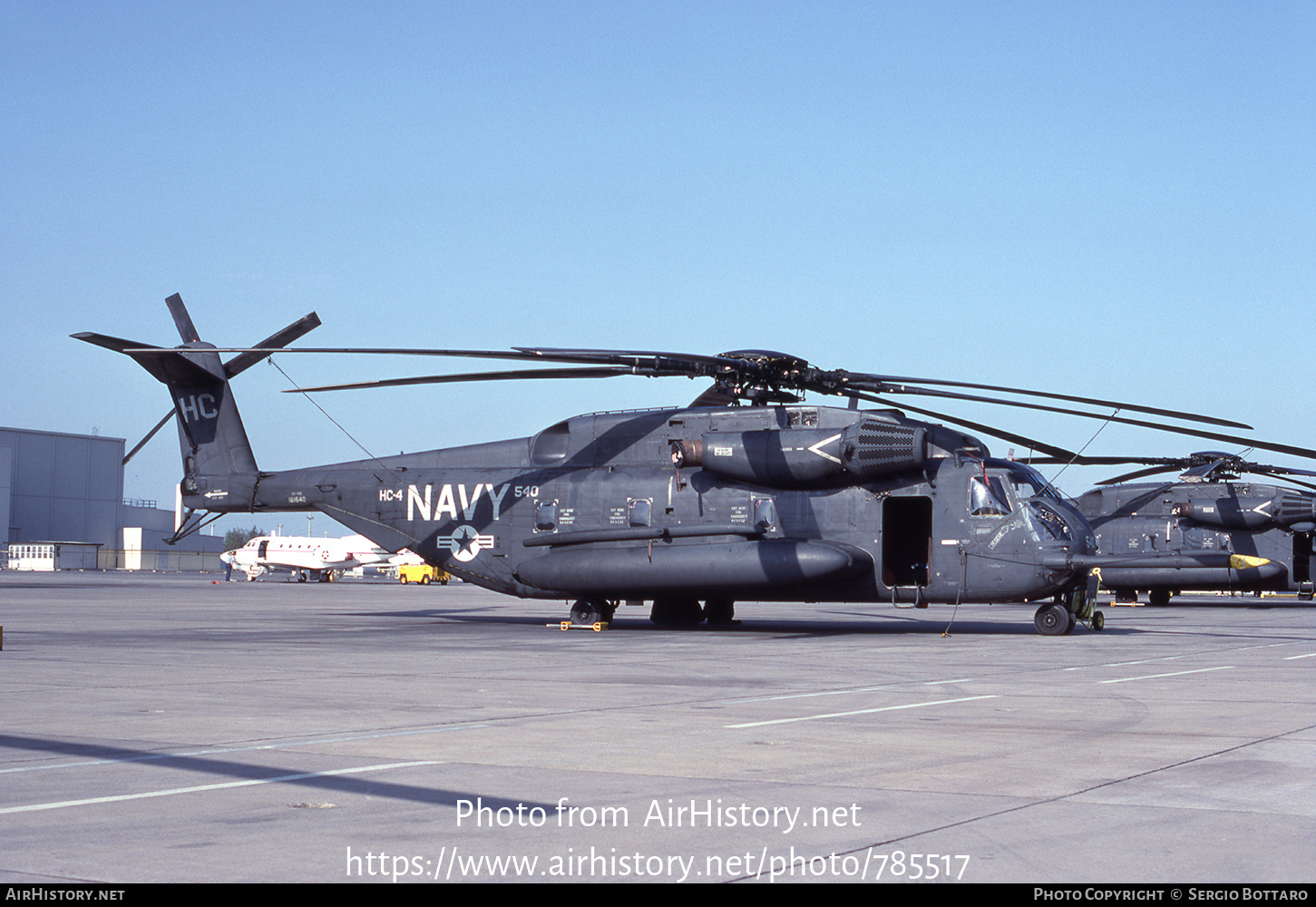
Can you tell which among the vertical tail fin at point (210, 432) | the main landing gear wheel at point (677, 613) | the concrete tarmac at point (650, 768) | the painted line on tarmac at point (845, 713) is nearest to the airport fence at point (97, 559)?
the vertical tail fin at point (210, 432)

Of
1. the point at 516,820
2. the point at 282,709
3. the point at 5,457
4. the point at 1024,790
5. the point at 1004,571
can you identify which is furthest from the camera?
the point at 5,457

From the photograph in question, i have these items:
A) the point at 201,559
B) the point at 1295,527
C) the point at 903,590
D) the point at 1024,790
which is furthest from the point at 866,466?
the point at 201,559

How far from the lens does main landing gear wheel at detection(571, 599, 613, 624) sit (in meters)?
27.2

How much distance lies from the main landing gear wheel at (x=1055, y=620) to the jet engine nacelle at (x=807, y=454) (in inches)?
146

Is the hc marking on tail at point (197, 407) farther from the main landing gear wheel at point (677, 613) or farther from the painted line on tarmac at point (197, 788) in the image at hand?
the painted line on tarmac at point (197, 788)

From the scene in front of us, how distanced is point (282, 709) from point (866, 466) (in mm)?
15429

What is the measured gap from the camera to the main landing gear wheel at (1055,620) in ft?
81.0

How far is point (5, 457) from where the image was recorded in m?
119

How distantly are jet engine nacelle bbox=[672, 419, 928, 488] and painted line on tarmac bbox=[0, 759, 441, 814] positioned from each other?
17365 millimetres

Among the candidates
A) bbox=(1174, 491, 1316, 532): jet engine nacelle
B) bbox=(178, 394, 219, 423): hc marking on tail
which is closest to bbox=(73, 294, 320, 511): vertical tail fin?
bbox=(178, 394, 219, 423): hc marking on tail

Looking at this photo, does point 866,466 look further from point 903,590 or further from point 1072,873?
point 1072,873

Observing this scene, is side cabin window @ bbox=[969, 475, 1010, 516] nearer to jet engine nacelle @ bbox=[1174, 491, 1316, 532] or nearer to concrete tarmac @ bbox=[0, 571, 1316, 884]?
concrete tarmac @ bbox=[0, 571, 1316, 884]

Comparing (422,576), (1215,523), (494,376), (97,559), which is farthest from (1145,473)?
(97,559)

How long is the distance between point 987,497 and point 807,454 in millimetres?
3516
